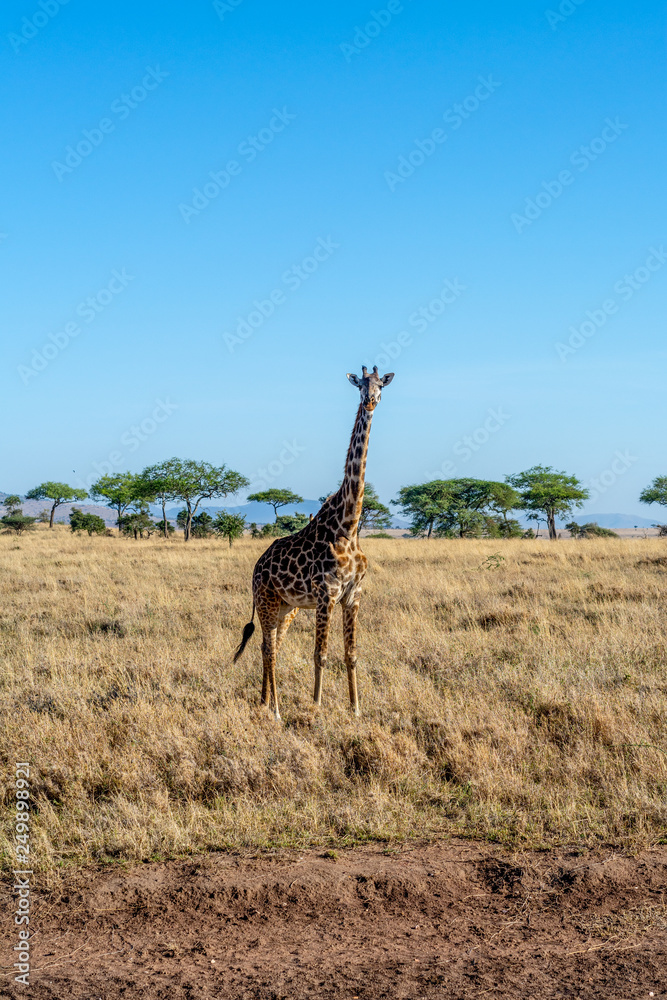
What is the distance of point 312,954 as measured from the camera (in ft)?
13.5

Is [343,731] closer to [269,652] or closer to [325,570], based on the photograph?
[269,652]

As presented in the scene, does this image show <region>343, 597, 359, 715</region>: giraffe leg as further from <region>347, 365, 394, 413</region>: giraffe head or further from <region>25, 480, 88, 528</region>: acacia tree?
<region>25, 480, 88, 528</region>: acacia tree

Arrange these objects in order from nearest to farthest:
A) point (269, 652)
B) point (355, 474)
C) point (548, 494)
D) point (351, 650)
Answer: point (351, 650), point (269, 652), point (355, 474), point (548, 494)

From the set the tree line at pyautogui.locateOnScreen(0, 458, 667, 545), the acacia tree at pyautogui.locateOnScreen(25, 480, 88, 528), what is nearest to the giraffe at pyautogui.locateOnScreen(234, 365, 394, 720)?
the tree line at pyautogui.locateOnScreen(0, 458, 667, 545)

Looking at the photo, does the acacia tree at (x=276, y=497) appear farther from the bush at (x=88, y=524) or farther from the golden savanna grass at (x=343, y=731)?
the golden savanna grass at (x=343, y=731)

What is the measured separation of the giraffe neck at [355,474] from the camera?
8.45 m

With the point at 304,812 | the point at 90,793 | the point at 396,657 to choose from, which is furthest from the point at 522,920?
the point at 396,657

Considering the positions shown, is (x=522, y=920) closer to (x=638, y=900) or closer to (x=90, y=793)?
(x=638, y=900)

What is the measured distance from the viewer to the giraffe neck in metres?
8.45

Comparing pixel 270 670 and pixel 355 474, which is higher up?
pixel 355 474

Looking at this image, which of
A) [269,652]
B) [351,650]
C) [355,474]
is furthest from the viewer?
[355,474]

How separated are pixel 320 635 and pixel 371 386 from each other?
2674mm

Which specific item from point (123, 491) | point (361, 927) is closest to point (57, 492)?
point (123, 491)

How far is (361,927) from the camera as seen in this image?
4.40 metres
